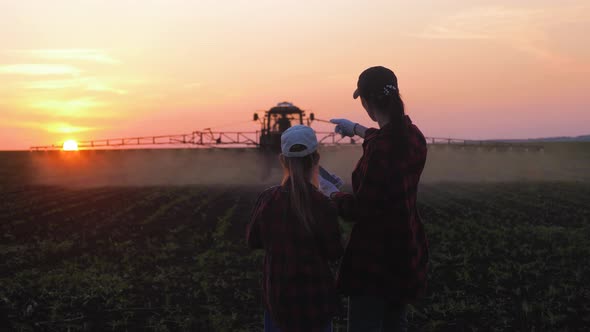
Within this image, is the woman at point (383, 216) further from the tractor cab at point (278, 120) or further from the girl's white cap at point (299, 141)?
the tractor cab at point (278, 120)

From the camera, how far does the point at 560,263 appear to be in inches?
375

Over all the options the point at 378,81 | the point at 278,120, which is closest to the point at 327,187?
the point at 378,81

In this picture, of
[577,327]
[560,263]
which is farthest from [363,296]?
[560,263]

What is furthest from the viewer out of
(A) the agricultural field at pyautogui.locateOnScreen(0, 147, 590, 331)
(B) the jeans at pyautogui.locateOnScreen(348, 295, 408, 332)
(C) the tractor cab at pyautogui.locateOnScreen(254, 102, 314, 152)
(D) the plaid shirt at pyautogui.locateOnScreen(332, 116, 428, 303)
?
(C) the tractor cab at pyautogui.locateOnScreen(254, 102, 314, 152)

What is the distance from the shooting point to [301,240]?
301 cm

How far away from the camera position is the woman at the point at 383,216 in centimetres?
288

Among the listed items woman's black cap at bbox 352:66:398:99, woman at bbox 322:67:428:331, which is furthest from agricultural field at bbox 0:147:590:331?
woman's black cap at bbox 352:66:398:99

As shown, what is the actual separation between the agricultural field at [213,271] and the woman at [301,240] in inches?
139

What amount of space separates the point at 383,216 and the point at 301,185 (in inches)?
17.6

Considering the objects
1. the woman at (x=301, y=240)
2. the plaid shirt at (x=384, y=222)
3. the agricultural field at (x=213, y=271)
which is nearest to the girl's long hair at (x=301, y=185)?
the woman at (x=301, y=240)

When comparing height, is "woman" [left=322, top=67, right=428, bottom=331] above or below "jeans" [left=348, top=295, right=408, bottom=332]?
above

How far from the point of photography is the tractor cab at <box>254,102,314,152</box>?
3075 centimetres

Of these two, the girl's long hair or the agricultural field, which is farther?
the agricultural field

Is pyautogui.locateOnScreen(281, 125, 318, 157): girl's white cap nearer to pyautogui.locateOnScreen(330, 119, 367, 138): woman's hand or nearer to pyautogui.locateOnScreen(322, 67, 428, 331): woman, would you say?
pyautogui.locateOnScreen(322, 67, 428, 331): woman
